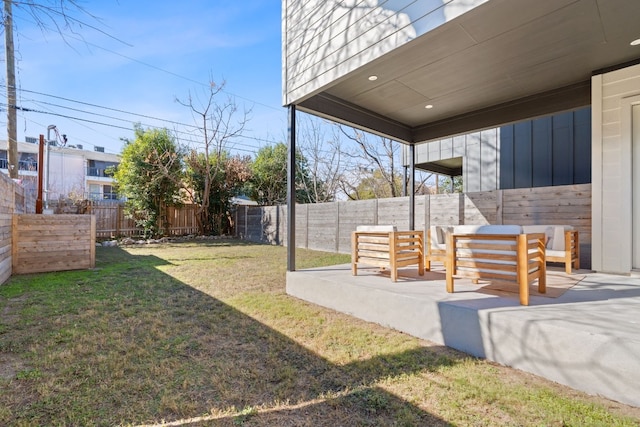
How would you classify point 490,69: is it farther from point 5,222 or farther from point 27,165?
point 27,165

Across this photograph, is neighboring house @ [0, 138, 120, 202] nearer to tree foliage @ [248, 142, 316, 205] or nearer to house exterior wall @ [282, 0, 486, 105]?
tree foliage @ [248, 142, 316, 205]

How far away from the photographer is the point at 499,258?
2.74 meters

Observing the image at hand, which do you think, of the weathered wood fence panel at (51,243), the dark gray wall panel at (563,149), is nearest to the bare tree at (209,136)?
the weathered wood fence panel at (51,243)

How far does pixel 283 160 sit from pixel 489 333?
14584 mm

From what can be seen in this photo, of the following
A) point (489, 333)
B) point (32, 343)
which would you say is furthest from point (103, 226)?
point (489, 333)

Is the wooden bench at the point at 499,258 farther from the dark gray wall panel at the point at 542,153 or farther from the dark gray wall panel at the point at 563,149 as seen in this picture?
the dark gray wall panel at the point at 542,153

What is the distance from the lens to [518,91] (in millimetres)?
4418

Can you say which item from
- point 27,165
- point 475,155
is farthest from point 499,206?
point 27,165

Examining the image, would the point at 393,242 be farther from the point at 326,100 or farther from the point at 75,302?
the point at 75,302

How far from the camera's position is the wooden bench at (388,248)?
360 cm

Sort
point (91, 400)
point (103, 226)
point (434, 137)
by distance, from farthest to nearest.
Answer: point (103, 226), point (434, 137), point (91, 400)

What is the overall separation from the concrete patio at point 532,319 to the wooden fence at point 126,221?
11072mm

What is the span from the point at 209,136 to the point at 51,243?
8.41m

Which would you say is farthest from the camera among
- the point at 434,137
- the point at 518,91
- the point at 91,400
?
the point at 434,137
